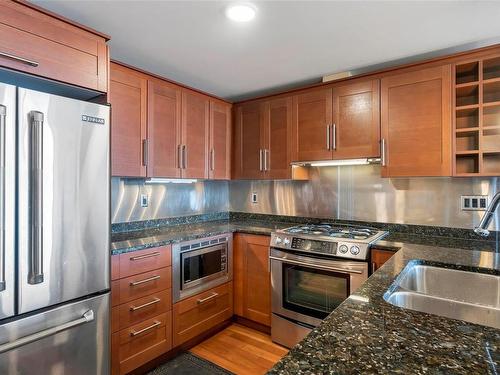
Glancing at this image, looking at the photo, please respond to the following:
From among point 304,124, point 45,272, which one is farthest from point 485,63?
point 45,272

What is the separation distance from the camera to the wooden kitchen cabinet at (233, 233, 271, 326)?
260 cm

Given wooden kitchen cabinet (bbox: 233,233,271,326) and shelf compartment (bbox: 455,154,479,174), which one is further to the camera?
wooden kitchen cabinet (bbox: 233,233,271,326)

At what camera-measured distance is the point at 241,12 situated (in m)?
1.58

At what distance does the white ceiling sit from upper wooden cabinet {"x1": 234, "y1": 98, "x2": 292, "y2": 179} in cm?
46

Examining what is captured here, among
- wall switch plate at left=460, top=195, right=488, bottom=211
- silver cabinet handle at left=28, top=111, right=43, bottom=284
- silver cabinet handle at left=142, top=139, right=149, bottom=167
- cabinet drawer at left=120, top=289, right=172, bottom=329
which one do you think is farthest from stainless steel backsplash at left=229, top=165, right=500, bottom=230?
silver cabinet handle at left=28, top=111, right=43, bottom=284

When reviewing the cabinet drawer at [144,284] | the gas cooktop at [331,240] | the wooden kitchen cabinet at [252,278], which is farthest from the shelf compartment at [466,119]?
the cabinet drawer at [144,284]

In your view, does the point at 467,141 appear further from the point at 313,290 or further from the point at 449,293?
the point at 313,290

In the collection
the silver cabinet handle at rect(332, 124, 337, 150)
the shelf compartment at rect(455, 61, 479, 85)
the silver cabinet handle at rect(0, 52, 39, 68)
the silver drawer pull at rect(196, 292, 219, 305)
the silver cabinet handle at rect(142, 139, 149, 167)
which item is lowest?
the silver drawer pull at rect(196, 292, 219, 305)

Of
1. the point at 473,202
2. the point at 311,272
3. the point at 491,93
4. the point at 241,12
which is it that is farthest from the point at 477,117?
the point at 241,12

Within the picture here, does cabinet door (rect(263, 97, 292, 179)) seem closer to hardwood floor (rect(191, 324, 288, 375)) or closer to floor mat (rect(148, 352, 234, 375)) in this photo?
hardwood floor (rect(191, 324, 288, 375))

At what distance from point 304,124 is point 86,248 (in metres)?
2.00

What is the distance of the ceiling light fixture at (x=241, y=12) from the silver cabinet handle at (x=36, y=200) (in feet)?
3.54

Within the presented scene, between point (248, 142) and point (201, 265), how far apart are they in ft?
4.37

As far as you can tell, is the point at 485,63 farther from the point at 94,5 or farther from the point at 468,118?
the point at 94,5
